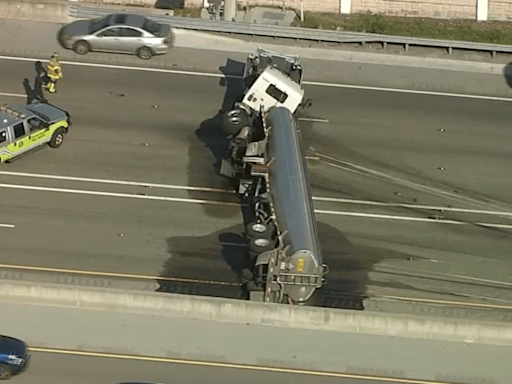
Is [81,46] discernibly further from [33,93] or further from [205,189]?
[205,189]

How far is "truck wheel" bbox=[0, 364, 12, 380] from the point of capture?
18.9 meters

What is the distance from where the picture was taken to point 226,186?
27.0 m

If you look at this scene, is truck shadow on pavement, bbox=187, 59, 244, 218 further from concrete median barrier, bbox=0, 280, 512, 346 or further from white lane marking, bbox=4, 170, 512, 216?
concrete median barrier, bbox=0, 280, 512, 346

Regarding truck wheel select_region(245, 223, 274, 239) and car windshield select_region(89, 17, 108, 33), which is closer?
truck wheel select_region(245, 223, 274, 239)

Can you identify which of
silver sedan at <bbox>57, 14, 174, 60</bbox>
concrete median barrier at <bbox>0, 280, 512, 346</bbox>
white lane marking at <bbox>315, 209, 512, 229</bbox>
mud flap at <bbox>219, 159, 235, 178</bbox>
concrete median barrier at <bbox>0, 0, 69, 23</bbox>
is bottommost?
concrete median barrier at <bbox>0, 280, 512, 346</bbox>

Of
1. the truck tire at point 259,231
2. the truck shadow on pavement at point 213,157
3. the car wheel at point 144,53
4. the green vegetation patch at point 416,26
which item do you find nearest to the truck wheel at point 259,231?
the truck tire at point 259,231

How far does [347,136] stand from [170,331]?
1154cm

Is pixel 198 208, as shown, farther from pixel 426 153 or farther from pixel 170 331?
pixel 426 153

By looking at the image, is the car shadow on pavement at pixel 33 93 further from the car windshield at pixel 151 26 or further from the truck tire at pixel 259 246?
the truck tire at pixel 259 246

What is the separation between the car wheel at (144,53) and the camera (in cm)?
3341

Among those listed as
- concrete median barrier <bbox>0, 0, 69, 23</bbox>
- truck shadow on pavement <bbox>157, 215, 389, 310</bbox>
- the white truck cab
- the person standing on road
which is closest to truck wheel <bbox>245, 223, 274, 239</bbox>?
truck shadow on pavement <bbox>157, 215, 389, 310</bbox>

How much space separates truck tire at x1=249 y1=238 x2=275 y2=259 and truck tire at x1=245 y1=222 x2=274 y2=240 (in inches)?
4.9

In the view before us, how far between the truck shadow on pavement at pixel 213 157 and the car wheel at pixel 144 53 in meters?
2.94

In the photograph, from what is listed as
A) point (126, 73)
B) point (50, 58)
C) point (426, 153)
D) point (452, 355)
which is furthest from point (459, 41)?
point (452, 355)
